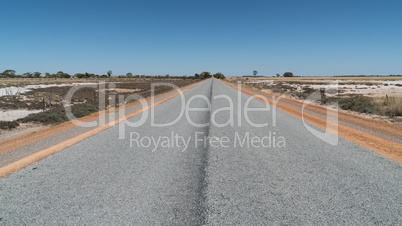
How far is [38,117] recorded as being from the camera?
34.0 ft

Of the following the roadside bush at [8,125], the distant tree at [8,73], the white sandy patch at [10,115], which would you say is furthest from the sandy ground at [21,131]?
the distant tree at [8,73]

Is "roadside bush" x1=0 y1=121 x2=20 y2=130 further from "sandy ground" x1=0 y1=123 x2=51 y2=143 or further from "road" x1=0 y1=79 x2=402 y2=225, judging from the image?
"road" x1=0 y1=79 x2=402 y2=225

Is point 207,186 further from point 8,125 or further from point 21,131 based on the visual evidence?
point 8,125

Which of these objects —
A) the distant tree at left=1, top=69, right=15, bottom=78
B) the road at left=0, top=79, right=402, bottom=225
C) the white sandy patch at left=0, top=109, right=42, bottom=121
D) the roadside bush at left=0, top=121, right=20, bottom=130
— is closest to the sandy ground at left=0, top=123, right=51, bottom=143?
the roadside bush at left=0, top=121, right=20, bottom=130

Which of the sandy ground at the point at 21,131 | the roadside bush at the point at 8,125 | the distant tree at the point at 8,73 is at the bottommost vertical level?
the sandy ground at the point at 21,131

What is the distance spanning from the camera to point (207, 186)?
3061mm

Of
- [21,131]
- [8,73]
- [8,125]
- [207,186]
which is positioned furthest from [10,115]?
[8,73]

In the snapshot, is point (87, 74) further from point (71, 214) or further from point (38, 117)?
point (71, 214)

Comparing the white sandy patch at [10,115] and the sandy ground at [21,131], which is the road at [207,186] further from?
the white sandy patch at [10,115]

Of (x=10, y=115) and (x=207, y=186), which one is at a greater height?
(x=10, y=115)

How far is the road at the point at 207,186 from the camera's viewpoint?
2387 millimetres

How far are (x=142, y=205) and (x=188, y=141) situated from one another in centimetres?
307

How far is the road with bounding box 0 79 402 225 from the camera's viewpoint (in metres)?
2.39

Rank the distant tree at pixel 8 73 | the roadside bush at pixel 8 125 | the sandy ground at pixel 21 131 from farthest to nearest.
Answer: the distant tree at pixel 8 73
the roadside bush at pixel 8 125
the sandy ground at pixel 21 131
